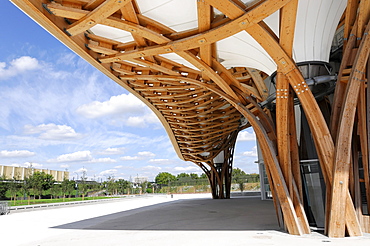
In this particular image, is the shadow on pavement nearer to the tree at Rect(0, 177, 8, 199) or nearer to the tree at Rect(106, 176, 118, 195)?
the tree at Rect(0, 177, 8, 199)

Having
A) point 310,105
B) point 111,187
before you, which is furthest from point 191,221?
point 111,187

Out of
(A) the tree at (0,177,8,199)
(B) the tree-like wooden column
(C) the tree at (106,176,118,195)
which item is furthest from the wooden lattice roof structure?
(C) the tree at (106,176,118,195)

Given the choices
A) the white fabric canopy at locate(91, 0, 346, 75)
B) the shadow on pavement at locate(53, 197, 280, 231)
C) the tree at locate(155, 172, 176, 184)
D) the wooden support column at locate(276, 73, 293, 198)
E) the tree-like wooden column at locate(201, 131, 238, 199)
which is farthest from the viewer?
the tree at locate(155, 172, 176, 184)

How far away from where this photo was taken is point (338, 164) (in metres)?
6.81

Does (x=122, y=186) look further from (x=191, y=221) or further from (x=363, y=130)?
(x=363, y=130)

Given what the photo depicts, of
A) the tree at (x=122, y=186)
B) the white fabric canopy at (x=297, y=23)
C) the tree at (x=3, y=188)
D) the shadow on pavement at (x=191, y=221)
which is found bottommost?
the tree at (x=122, y=186)

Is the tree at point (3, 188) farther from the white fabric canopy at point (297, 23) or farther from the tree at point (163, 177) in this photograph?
the tree at point (163, 177)

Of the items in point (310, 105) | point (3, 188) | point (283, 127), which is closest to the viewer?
point (310, 105)

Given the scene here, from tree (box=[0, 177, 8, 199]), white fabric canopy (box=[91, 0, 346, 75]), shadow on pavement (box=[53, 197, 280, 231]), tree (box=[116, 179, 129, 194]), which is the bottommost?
tree (box=[116, 179, 129, 194])


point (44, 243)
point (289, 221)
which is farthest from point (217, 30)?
point (44, 243)

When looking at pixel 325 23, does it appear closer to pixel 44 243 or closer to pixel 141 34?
pixel 141 34

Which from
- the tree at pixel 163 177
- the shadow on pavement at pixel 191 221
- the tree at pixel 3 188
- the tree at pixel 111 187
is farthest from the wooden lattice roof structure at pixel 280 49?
the tree at pixel 163 177

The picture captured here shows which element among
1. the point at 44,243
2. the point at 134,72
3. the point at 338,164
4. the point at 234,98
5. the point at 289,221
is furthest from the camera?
the point at 134,72

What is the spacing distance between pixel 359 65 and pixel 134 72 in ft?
29.1
